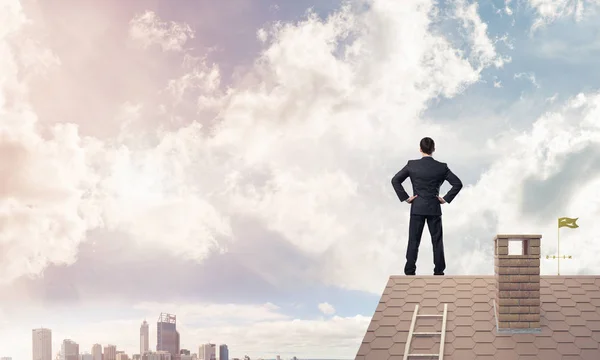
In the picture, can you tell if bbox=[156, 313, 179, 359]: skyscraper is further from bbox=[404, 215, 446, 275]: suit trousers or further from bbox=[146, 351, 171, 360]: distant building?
bbox=[404, 215, 446, 275]: suit trousers

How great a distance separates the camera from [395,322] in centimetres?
1149

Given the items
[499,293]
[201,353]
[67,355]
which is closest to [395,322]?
[499,293]

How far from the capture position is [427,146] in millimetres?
13344

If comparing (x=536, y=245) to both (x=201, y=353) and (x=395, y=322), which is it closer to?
(x=395, y=322)

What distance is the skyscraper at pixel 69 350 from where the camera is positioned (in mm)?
54594

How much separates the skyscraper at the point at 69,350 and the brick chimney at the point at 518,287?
5147cm

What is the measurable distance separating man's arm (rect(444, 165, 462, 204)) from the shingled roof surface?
1755 mm

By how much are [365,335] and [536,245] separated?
3.65 meters

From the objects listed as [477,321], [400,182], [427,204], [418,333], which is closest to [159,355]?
[400,182]

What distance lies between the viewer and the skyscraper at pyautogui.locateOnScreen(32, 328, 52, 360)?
5688 cm

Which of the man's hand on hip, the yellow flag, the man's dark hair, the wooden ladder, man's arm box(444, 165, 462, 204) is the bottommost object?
the wooden ladder

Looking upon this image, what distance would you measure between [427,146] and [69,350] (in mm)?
51855

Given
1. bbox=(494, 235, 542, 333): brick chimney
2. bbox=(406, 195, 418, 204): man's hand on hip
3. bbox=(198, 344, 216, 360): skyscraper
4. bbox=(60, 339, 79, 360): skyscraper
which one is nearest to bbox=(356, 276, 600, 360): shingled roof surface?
bbox=(494, 235, 542, 333): brick chimney

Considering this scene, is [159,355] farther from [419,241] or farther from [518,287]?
[518,287]
